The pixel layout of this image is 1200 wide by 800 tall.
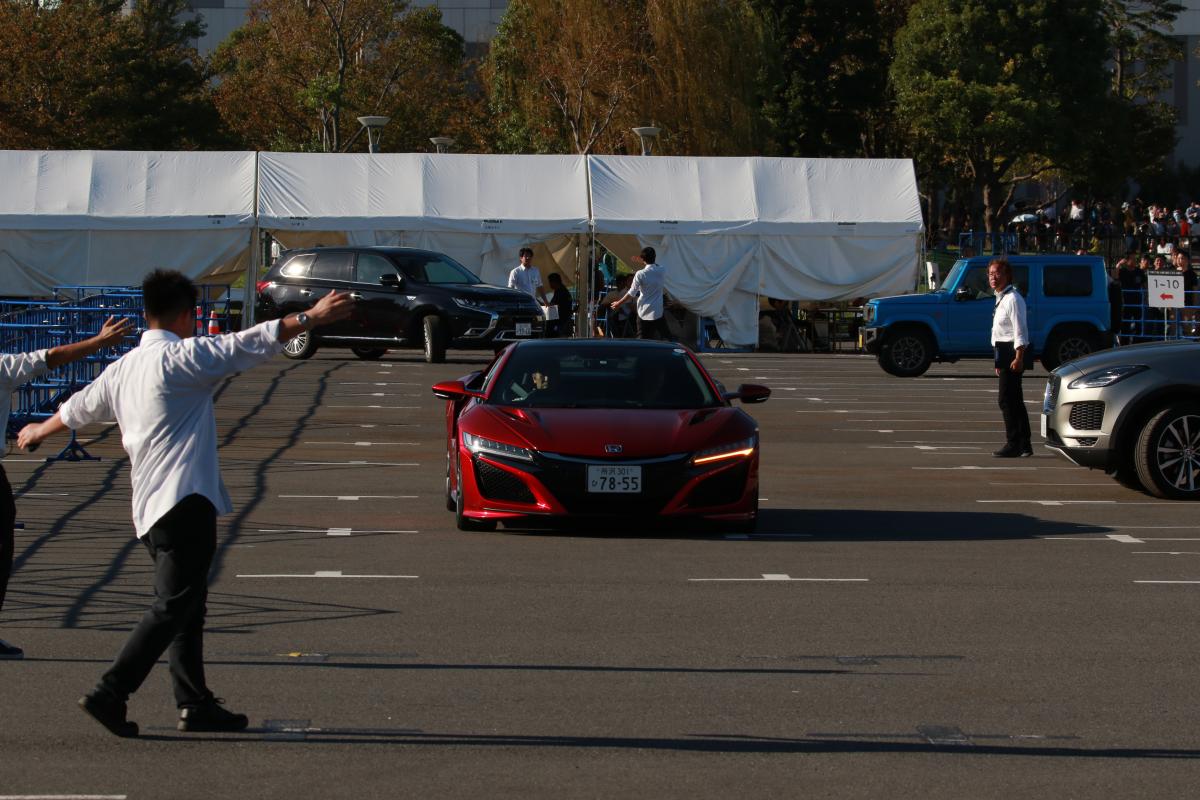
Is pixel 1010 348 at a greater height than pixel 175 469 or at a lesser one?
greater

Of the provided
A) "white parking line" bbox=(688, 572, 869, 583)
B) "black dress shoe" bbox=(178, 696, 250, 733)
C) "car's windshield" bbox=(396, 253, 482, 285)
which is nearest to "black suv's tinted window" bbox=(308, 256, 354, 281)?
"car's windshield" bbox=(396, 253, 482, 285)

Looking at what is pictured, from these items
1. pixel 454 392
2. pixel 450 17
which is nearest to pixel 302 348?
pixel 454 392

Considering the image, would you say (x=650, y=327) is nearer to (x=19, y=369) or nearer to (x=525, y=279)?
(x=525, y=279)

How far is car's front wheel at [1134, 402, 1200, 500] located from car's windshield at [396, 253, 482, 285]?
16.8 meters

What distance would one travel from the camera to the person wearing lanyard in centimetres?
1616

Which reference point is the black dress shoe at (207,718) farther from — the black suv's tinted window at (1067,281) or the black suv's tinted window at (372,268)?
the black suv's tinted window at (1067,281)

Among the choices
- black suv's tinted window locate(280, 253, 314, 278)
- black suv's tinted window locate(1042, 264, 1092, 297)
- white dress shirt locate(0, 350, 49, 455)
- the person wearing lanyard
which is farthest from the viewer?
black suv's tinted window locate(280, 253, 314, 278)

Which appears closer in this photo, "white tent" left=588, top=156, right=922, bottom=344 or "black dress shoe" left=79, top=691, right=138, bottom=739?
"black dress shoe" left=79, top=691, right=138, bottom=739

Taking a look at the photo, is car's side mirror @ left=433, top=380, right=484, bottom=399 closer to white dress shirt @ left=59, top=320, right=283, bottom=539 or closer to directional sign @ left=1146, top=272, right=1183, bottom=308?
white dress shirt @ left=59, top=320, right=283, bottom=539

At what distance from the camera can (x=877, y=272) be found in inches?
1351

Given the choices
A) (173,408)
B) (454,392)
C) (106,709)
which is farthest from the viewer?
(454,392)

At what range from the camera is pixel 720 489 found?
11.3m

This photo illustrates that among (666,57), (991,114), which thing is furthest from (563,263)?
(991,114)

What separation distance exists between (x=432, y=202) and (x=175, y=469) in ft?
90.9
